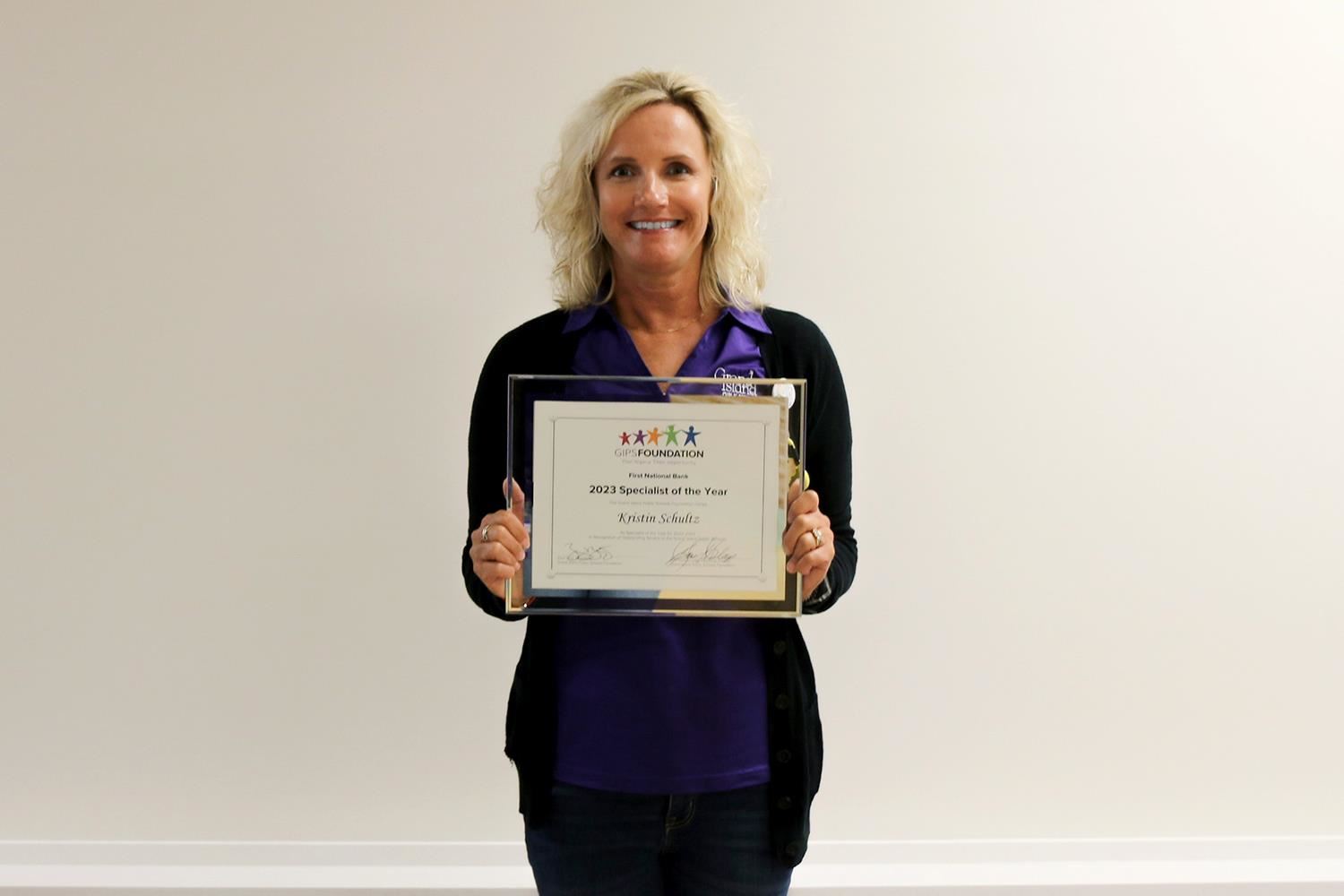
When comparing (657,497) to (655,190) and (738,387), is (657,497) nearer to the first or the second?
(738,387)

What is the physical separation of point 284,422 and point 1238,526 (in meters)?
2.24

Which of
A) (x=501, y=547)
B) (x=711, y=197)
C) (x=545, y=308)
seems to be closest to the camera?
(x=501, y=547)

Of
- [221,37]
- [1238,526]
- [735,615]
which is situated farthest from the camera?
[1238,526]

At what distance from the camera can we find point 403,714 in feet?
8.66

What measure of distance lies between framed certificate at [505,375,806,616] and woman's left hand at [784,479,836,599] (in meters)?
0.01

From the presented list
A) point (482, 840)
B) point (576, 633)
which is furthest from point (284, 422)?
point (576, 633)

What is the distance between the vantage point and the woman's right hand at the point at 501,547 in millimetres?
1432

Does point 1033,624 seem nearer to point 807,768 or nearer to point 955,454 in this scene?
point 955,454

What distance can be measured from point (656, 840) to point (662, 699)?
181 millimetres

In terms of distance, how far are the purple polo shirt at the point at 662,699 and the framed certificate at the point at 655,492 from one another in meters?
0.05

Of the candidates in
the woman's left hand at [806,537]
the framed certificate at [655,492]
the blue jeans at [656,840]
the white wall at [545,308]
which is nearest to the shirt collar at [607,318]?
the framed certificate at [655,492]

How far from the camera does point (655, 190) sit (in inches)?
56.7
